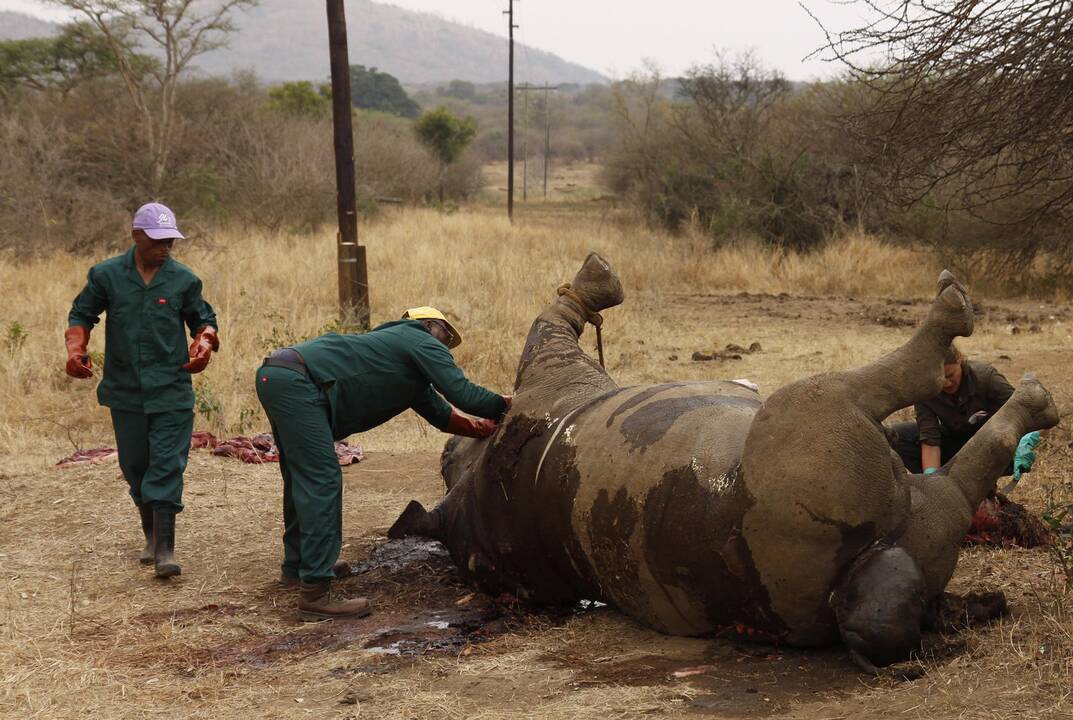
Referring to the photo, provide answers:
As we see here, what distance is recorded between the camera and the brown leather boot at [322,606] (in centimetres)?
491

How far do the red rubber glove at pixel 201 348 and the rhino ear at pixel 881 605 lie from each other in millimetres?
3021

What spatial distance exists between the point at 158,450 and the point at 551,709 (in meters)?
2.64

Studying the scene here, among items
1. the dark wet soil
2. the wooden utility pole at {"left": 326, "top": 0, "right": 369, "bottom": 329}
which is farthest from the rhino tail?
the wooden utility pole at {"left": 326, "top": 0, "right": 369, "bottom": 329}

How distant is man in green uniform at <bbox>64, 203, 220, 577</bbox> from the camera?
17.8 feet

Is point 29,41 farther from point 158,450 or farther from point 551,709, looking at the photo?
point 551,709

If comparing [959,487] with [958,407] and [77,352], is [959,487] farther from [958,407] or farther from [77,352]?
[77,352]

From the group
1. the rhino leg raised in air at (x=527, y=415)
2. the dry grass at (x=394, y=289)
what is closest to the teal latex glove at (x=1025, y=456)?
the rhino leg raised in air at (x=527, y=415)

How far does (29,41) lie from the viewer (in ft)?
111

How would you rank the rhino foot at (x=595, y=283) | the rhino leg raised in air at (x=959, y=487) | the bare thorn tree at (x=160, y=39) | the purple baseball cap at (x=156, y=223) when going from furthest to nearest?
the bare thorn tree at (x=160, y=39)
the rhino foot at (x=595, y=283)
the purple baseball cap at (x=156, y=223)
the rhino leg raised in air at (x=959, y=487)

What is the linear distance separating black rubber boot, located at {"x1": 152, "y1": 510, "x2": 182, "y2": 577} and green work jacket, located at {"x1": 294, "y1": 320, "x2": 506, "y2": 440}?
1.00m

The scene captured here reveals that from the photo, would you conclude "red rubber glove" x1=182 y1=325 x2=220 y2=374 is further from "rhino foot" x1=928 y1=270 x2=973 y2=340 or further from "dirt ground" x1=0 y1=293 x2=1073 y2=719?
"rhino foot" x1=928 y1=270 x2=973 y2=340

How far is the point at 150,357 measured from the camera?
5438mm

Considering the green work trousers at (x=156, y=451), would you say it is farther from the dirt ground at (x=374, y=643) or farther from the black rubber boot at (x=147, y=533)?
the dirt ground at (x=374, y=643)

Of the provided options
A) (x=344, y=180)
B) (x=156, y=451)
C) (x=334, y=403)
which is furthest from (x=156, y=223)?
(x=344, y=180)
